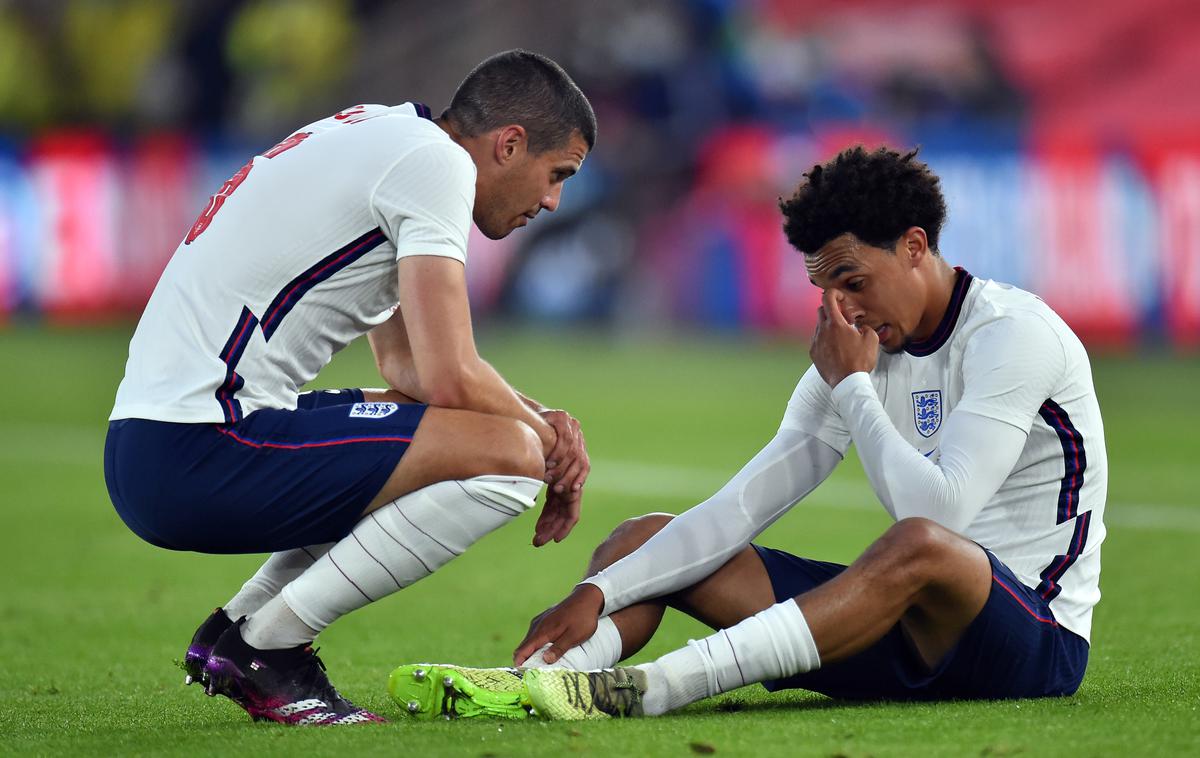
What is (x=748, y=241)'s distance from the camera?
19688mm

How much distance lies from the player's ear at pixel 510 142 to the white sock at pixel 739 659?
1.33 metres

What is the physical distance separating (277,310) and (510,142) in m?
0.75

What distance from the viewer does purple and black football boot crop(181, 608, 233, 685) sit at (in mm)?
4234

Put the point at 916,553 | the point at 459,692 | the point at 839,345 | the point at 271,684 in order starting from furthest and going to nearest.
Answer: the point at 839,345
the point at 271,684
the point at 459,692
the point at 916,553

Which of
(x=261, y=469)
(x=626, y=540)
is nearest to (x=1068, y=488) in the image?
(x=626, y=540)

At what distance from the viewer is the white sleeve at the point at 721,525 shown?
4363mm

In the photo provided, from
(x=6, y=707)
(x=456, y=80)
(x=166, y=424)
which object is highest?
(x=456, y=80)

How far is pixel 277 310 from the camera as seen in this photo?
13.4 feet

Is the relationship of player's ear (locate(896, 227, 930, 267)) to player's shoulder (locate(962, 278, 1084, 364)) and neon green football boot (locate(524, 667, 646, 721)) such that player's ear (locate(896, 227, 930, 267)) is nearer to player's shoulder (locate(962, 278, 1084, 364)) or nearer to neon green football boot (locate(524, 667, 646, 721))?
player's shoulder (locate(962, 278, 1084, 364))

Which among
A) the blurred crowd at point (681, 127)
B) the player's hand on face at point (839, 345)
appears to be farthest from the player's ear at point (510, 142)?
the blurred crowd at point (681, 127)

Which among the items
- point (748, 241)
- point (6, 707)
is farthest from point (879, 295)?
point (748, 241)

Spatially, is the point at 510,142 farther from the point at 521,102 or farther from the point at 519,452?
the point at 519,452

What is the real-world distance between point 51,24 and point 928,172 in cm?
2711

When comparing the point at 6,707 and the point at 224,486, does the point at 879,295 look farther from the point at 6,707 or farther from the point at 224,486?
the point at 6,707
